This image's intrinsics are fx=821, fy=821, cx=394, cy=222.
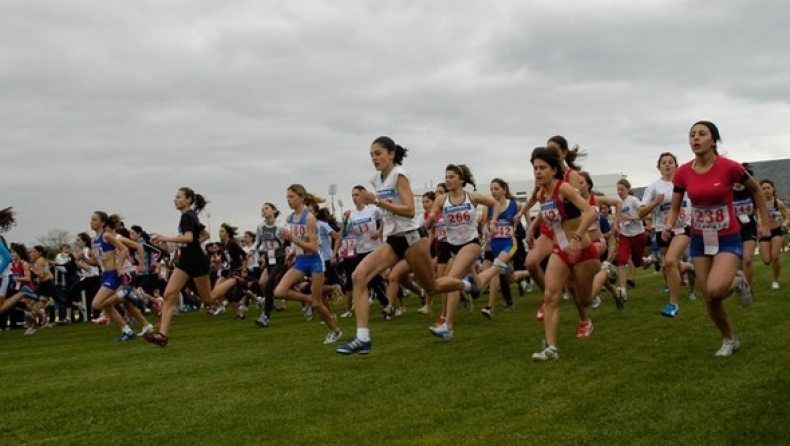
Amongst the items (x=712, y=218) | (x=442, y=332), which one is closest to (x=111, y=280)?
(x=442, y=332)

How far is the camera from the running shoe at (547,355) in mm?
8227

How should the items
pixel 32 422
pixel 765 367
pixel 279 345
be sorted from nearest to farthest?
pixel 32 422
pixel 765 367
pixel 279 345

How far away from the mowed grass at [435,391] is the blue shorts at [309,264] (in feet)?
3.59

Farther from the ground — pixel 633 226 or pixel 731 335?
pixel 633 226

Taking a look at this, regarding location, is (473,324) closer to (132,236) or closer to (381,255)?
(381,255)

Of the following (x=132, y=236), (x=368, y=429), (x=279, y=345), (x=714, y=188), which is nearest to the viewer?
(x=368, y=429)

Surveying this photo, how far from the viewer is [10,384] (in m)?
9.21

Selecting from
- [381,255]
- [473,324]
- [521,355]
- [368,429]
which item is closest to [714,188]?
[521,355]

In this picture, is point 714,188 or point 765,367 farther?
point 714,188

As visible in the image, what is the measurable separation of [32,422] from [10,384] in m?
2.90

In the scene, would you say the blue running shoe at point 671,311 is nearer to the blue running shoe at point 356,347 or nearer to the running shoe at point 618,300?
the running shoe at point 618,300

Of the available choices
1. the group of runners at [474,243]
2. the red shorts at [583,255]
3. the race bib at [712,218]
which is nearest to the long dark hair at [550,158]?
the group of runners at [474,243]

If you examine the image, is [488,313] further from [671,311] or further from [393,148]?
[393,148]

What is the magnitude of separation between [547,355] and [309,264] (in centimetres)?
512
